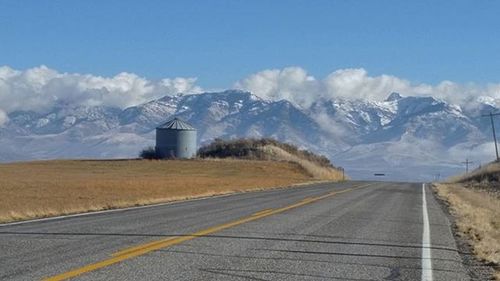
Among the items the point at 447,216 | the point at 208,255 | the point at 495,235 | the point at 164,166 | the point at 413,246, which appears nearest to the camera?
the point at 208,255

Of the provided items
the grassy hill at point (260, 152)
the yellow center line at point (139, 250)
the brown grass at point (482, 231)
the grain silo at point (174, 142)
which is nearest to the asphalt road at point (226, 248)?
the yellow center line at point (139, 250)

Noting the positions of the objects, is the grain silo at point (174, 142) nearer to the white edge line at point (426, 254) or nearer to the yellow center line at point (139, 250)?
the white edge line at point (426, 254)

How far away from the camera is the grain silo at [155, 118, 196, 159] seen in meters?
115

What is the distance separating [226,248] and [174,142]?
101 metres

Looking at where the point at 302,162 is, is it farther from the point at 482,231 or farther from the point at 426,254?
the point at 426,254

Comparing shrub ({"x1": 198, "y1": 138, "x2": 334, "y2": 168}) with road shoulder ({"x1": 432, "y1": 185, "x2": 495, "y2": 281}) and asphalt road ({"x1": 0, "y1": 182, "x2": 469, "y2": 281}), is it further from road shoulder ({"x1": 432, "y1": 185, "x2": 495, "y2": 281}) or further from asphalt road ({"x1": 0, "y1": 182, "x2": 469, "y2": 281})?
road shoulder ({"x1": 432, "y1": 185, "x2": 495, "y2": 281})

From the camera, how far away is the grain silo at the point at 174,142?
114875mm

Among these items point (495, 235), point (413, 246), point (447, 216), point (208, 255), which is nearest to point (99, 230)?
point (208, 255)

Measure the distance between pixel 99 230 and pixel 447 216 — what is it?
13.4 meters

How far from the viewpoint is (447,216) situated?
2770 centimetres

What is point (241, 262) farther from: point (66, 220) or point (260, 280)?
point (66, 220)

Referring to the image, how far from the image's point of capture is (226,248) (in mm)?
15312

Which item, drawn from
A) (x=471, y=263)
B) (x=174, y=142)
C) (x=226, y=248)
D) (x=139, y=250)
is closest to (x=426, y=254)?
(x=471, y=263)

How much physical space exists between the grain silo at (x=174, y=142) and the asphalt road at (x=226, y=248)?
90719 mm
